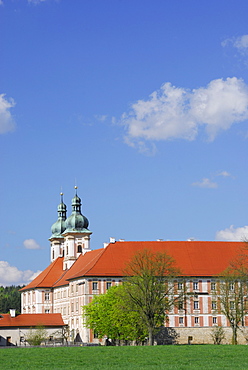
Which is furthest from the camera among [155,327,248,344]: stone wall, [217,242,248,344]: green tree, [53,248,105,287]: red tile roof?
[53,248,105,287]: red tile roof

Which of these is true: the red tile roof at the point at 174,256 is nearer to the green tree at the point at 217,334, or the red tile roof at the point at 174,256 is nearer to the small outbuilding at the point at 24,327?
the small outbuilding at the point at 24,327

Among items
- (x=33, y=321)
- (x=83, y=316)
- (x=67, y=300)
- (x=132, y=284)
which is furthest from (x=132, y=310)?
(x=67, y=300)

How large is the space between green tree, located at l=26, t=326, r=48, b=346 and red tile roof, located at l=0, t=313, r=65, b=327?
5.75ft

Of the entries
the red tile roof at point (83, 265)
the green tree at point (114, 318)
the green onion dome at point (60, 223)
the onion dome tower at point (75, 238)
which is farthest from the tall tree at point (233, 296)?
the green onion dome at point (60, 223)

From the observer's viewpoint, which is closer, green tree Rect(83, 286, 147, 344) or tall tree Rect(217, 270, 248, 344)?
green tree Rect(83, 286, 147, 344)

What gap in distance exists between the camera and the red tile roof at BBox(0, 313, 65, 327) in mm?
98819

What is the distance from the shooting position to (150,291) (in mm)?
81875

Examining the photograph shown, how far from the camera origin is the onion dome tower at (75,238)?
4823 inches

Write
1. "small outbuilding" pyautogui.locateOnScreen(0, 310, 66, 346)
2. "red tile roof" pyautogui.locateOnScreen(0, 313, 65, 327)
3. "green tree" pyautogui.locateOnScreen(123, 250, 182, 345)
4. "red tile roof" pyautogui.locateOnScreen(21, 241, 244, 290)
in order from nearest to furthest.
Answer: "green tree" pyautogui.locateOnScreen(123, 250, 182, 345), "small outbuilding" pyautogui.locateOnScreen(0, 310, 66, 346), "red tile roof" pyautogui.locateOnScreen(0, 313, 65, 327), "red tile roof" pyautogui.locateOnScreen(21, 241, 244, 290)

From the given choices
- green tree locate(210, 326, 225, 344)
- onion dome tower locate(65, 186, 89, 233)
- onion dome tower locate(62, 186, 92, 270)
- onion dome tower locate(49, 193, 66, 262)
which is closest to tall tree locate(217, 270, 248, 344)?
green tree locate(210, 326, 225, 344)

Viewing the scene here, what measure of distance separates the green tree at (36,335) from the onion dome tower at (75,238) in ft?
77.3

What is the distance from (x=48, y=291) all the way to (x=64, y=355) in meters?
70.2

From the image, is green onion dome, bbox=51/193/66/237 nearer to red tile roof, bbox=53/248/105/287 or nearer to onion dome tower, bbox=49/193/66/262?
onion dome tower, bbox=49/193/66/262

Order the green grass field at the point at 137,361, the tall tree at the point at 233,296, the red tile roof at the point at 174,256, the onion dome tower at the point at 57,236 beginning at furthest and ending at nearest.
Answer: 1. the onion dome tower at the point at 57,236
2. the red tile roof at the point at 174,256
3. the tall tree at the point at 233,296
4. the green grass field at the point at 137,361
